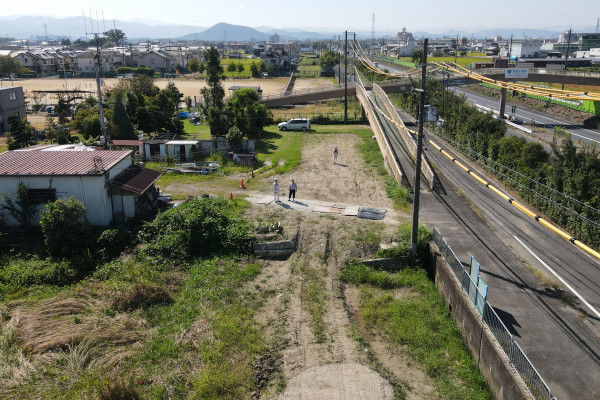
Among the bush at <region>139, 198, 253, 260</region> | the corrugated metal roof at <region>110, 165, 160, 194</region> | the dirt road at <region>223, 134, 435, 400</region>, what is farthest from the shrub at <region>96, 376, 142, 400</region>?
the corrugated metal roof at <region>110, 165, 160, 194</region>

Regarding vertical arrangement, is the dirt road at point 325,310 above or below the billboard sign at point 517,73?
below

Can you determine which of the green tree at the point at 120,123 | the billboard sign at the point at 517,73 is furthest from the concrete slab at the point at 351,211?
the billboard sign at the point at 517,73

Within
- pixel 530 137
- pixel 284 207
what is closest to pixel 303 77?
pixel 530 137

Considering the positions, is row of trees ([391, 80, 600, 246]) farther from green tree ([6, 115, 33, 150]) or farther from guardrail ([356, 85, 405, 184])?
green tree ([6, 115, 33, 150])

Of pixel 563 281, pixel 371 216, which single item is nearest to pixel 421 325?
pixel 563 281

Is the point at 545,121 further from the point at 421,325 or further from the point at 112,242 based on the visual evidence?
the point at 112,242

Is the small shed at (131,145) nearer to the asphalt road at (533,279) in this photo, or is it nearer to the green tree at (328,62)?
the asphalt road at (533,279)

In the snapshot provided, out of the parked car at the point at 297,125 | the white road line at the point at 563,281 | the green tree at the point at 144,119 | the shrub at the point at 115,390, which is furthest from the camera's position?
the parked car at the point at 297,125
